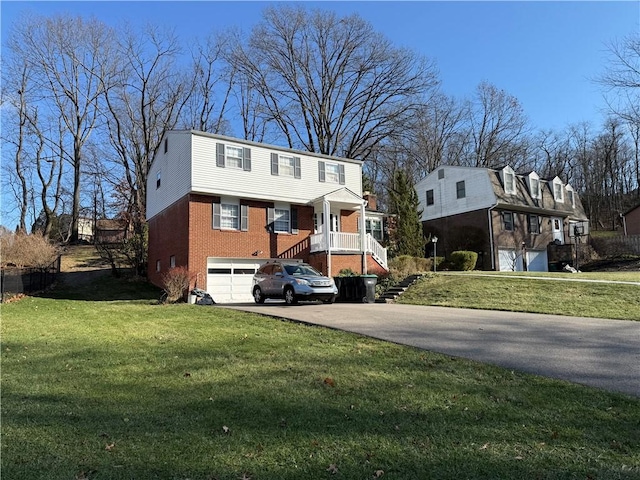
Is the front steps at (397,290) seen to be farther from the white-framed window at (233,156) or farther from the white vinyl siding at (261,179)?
the white-framed window at (233,156)

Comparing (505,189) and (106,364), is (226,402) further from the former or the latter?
(505,189)

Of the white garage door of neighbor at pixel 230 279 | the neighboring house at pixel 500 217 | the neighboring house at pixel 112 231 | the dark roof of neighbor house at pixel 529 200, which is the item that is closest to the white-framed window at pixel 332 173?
the white garage door of neighbor at pixel 230 279

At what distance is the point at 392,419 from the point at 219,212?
1721cm

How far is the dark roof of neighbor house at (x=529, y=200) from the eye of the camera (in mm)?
30833

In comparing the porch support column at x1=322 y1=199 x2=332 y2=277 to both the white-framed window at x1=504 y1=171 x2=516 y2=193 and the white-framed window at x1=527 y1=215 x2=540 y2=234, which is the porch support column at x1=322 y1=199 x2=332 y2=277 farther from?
the white-framed window at x1=527 y1=215 x2=540 y2=234

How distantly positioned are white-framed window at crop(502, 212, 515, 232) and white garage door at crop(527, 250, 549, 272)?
2.77 m

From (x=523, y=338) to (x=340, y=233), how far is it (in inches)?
531

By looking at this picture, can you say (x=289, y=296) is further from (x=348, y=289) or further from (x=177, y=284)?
(x=177, y=284)

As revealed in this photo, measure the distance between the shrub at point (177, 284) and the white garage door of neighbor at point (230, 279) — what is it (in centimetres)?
160

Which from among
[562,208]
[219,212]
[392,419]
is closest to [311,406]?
[392,419]

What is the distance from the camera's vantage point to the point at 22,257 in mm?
20312

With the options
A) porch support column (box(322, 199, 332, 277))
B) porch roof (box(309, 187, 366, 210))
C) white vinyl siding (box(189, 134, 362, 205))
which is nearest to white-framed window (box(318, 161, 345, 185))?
white vinyl siding (box(189, 134, 362, 205))

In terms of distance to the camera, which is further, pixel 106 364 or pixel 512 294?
pixel 512 294

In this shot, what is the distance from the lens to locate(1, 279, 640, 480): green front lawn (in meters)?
3.38
